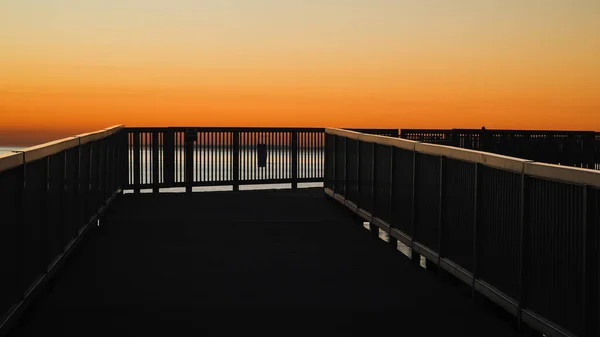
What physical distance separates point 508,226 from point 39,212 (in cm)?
459

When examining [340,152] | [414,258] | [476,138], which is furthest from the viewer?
[476,138]

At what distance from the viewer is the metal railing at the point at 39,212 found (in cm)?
825

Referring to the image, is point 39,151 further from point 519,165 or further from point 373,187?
point 373,187

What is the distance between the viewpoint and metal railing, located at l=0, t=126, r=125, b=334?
8250 millimetres

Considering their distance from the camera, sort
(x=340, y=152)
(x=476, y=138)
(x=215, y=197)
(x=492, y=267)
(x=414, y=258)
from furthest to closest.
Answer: (x=476, y=138), (x=215, y=197), (x=340, y=152), (x=414, y=258), (x=492, y=267)

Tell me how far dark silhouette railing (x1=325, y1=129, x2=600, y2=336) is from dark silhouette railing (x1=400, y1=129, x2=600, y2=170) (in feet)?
45.8

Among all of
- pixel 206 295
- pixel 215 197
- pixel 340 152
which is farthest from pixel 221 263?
pixel 215 197

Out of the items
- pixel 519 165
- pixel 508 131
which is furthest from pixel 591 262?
pixel 508 131

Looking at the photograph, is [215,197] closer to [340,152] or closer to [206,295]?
[340,152]

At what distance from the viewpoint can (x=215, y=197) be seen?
22.9 meters

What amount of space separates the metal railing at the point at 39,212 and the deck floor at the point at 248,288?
0.36m

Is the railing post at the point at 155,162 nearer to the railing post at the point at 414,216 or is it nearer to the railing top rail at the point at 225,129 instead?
the railing top rail at the point at 225,129

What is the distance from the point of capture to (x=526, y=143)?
2814cm

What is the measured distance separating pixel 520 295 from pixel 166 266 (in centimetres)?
515
